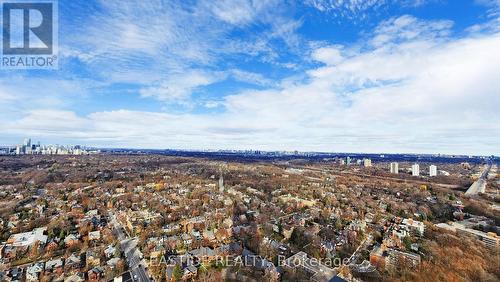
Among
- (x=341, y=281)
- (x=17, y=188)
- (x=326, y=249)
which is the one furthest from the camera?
(x=17, y=188)

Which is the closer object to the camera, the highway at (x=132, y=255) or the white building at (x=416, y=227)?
the highway at (x=132, y=255)

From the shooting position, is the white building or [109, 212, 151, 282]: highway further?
the white building

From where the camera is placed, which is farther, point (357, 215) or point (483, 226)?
point (357, 215)

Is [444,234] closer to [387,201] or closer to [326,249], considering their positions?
[326,249]

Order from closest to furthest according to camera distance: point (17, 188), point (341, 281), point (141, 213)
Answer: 1. point (341, 281)
2. point (141, 213)
3. point (17, 188)

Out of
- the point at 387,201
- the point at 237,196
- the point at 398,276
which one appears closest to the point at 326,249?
the point at 398,276

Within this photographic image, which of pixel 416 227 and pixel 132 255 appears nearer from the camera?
pixel 132 255

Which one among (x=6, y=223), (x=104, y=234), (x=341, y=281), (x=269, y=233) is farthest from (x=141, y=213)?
(x=341, y=281)
